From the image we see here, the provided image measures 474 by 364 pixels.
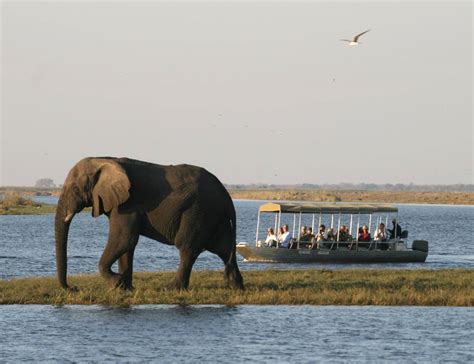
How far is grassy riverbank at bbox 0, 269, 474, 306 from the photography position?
1238 inches

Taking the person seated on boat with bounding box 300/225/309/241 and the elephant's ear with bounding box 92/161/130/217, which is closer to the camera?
→ the elephant's ear with bounding box 92/161/130/217

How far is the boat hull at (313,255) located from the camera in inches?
2002

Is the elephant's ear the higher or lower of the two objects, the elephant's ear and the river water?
the higher

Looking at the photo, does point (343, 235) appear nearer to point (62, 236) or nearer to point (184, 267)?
point (184, 267)

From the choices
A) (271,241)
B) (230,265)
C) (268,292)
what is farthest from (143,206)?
(271,241)

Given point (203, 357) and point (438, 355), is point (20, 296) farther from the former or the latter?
point (438, 355)

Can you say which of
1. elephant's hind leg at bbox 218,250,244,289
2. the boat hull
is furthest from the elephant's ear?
the boat hull

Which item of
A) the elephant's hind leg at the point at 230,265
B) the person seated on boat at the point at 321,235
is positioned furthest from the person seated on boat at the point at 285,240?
the elephant's hind leg at the point at 230,265

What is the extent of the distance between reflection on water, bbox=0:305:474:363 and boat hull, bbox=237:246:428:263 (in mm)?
19080

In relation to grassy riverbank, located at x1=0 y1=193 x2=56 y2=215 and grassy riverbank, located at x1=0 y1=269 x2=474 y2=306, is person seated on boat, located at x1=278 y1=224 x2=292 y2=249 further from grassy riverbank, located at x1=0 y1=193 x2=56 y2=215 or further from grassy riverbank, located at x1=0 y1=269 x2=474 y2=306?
grassy riverbank, located at x1=0 y1=193 x2=56 y2=215

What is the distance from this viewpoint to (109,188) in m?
32.1

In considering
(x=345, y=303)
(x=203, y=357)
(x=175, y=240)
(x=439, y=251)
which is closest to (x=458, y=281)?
(x=345, y=303)

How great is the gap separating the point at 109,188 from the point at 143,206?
119cm

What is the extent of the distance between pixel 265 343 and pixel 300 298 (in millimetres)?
5424
